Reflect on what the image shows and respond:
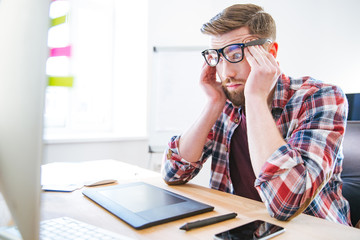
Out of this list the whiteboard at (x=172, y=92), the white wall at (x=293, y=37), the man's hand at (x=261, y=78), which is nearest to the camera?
the man's hand at (x=261, y=78)

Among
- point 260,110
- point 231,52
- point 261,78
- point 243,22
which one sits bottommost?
point 260,110

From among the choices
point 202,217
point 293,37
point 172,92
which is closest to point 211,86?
point 202,217

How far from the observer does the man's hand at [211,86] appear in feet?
4.07

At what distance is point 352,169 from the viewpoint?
3.63ft

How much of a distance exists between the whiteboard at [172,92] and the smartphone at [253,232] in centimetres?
198

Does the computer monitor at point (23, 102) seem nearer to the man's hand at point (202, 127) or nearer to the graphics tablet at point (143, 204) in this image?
the graphics tablet at point (143, 204)

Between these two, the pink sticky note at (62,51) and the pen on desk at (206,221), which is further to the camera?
the pen on desk at (206,221)

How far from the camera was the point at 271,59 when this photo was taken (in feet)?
3.42

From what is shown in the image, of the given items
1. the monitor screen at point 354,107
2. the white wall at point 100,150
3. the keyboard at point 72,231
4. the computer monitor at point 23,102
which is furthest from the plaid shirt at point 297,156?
the white wall at point 100,150

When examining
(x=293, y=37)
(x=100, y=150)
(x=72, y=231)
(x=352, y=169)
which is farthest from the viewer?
(x=293, y=37)

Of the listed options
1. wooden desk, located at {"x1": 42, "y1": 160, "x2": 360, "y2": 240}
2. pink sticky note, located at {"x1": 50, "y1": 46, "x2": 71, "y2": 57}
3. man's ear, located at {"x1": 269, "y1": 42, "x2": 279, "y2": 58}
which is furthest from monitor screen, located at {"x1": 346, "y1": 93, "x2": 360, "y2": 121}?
pink sticky note, located at {"x1": 50, "y1": 46, "x2": 71, "y2": 57}

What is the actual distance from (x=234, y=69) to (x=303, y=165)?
18.8 inches

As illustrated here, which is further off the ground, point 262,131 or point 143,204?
point 262,131

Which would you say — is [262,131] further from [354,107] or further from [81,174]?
[81,174]
